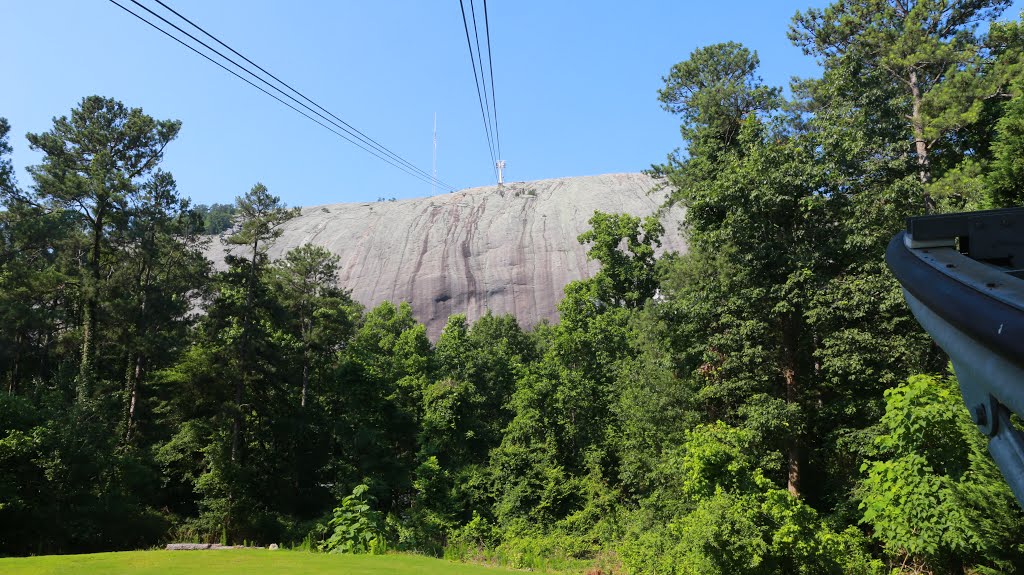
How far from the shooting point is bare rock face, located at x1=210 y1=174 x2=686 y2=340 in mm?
53219

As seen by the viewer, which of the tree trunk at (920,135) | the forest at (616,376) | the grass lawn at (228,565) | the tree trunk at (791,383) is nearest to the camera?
the grass lawn at (228,565)

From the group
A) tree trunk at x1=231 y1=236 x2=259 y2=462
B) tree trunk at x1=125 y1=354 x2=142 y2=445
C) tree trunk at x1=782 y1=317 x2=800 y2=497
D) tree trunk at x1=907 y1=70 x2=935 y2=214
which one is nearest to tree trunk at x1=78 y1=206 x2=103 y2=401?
tree trunk at x1=125 y1=354 x2=142 y2=445

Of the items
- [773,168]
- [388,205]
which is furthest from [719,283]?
[388,205]

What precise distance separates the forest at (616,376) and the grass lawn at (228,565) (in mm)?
2957

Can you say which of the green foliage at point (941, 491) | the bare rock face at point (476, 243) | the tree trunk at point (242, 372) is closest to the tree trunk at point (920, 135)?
the green foliage at point (941, 491)

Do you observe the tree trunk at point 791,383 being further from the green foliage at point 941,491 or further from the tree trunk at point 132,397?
the tree trunk at point 132,397

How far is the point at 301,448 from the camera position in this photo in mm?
26469

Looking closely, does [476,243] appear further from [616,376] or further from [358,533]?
[358,533]

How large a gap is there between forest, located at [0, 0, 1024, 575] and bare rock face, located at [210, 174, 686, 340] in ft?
65.5

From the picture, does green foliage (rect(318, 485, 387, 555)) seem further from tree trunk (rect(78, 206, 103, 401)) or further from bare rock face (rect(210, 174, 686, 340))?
bare rock face (rect(210, 174, 686, 340))

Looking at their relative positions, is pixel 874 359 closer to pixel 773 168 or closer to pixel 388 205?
pixel 773 168

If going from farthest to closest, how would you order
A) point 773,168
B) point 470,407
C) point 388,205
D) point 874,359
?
point 388,205
point 470,407
point 773,168
point 874,359

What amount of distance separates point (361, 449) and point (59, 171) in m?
15.3

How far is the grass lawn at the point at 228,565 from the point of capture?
8805 mm
